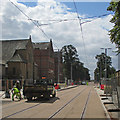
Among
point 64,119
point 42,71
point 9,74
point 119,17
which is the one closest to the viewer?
point 64,119

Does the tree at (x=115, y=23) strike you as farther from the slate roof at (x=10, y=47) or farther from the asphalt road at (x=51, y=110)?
→ the slate roof at (x=10, y=47)

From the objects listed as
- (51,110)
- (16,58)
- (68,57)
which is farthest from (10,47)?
(51,110)

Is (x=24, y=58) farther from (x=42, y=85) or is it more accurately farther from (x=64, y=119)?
(x=64, y=119)

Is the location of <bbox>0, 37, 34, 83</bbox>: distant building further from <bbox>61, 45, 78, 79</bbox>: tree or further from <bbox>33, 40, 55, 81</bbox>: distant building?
<bbox>61, 45, 78, 79</bbox>: tree

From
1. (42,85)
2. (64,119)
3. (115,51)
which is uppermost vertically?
(115,51)

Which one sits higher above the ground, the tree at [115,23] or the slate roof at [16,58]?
the slate roof at [16,58]

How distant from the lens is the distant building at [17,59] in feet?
184

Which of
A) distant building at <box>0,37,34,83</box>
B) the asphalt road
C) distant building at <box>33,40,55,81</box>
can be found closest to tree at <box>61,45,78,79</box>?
distant building at <box>33,40,55,81</box>

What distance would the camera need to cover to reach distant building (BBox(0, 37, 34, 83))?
56.1 metres

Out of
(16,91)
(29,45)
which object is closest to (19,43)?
(29,45)

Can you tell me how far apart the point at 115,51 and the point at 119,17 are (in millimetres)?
3499

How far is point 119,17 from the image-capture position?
444 inches

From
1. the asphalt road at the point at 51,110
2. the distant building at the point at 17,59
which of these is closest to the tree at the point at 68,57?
the distant building at the point at 17,59

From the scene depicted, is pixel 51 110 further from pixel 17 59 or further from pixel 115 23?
pixel 17 59
